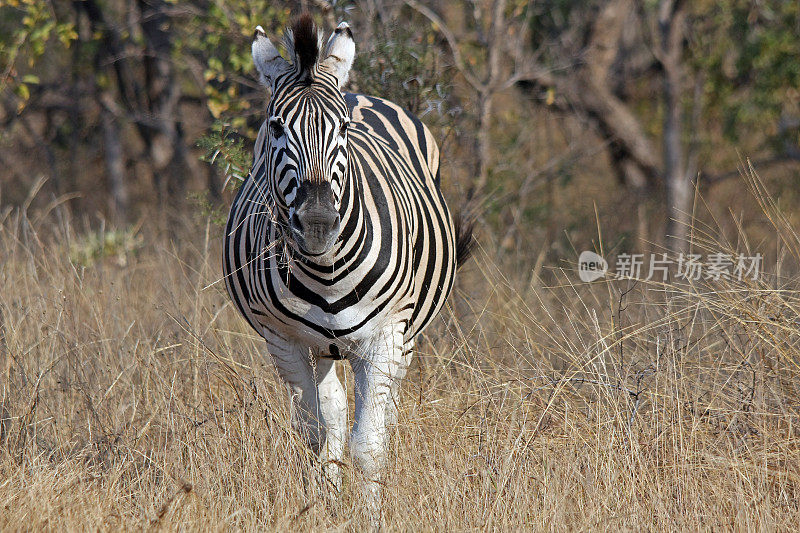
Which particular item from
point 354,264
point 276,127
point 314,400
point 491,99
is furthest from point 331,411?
point 491,99

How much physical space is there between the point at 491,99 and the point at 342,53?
12.9 feet

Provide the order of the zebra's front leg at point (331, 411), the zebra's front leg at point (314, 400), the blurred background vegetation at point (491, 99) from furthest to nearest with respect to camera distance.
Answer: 1. the blurred background vegetation at point (491, 99)
2. the zebra's front leg at point (331, 411)
3. the zebra's front leg at point (314, 400)

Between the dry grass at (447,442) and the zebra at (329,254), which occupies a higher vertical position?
the zebra at (329,254)

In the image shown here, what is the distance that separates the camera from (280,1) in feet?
20.9

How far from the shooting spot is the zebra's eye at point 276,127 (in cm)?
287

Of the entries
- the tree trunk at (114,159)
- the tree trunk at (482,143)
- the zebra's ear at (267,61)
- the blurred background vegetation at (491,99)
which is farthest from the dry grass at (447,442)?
the tree trunk at (114,159)

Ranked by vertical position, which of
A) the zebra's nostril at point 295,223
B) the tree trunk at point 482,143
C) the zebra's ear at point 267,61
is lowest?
the zebra's nostril at point 295,223

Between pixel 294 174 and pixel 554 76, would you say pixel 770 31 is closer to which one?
pixel 554 76

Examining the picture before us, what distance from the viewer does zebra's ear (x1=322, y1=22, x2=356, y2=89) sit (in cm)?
319

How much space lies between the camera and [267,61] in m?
3.11

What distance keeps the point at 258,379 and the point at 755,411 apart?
205 centimetres

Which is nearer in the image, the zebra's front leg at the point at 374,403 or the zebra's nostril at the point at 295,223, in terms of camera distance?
the zebra's nostril at the point at 295,223

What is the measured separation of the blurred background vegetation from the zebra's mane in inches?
66.0

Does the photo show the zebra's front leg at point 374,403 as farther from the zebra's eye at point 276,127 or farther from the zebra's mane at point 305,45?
the zebra's mane at point 305,45
